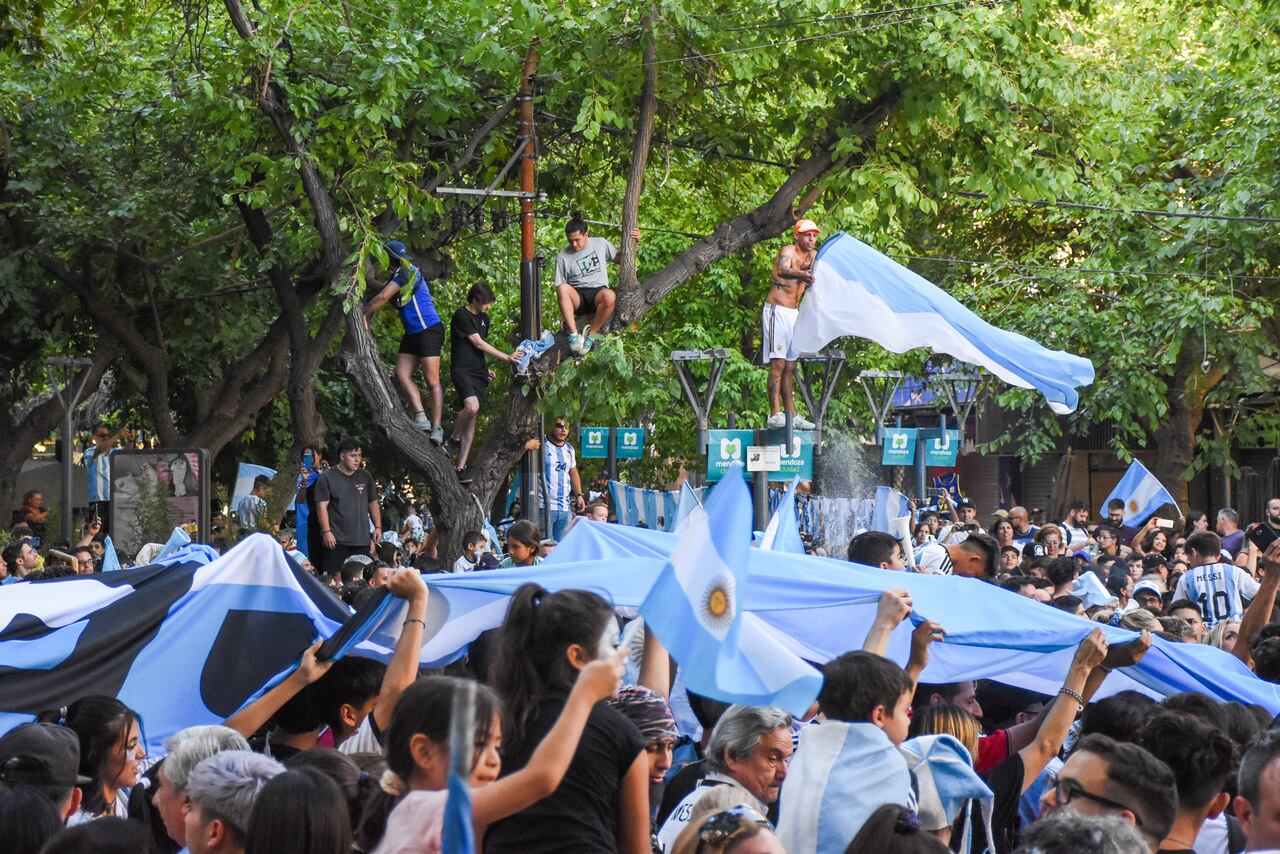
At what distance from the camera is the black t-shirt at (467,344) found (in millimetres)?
14641

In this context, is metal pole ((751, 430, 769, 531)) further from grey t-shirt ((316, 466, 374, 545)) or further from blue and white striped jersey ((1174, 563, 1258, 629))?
blue and white striped jersey ((1174, 563, 1258, 629))

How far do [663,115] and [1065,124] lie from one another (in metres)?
4.08

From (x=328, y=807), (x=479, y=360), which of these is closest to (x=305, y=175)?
(x=479, y=360)

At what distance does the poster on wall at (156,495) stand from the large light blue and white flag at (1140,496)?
9793mm

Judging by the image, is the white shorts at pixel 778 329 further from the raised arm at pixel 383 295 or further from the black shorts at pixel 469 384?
the raised arm at pixel 383 295

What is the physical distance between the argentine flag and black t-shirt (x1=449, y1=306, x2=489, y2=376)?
1045cm

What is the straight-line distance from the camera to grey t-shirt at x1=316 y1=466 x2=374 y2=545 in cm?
1348

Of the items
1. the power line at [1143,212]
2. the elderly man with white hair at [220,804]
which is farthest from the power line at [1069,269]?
the elderly man with white hair at [220,804]

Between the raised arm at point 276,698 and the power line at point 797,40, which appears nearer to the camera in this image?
the raised arm at point 276,698

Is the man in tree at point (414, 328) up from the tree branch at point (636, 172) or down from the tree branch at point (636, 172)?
down

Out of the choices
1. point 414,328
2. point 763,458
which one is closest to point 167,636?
point 763,458

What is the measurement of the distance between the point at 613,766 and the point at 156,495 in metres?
12.7

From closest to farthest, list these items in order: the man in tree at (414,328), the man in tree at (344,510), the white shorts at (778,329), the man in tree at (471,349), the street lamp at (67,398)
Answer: the man in tree at (344,510) < the white shorts at (778,329) < the man in tree at (414,328) < the man in tree at (471,349) < the street lamp at (67,398)

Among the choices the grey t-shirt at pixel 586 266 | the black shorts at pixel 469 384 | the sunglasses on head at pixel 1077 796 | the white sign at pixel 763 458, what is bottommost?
the sunglasses on head at pixel 1077 796
